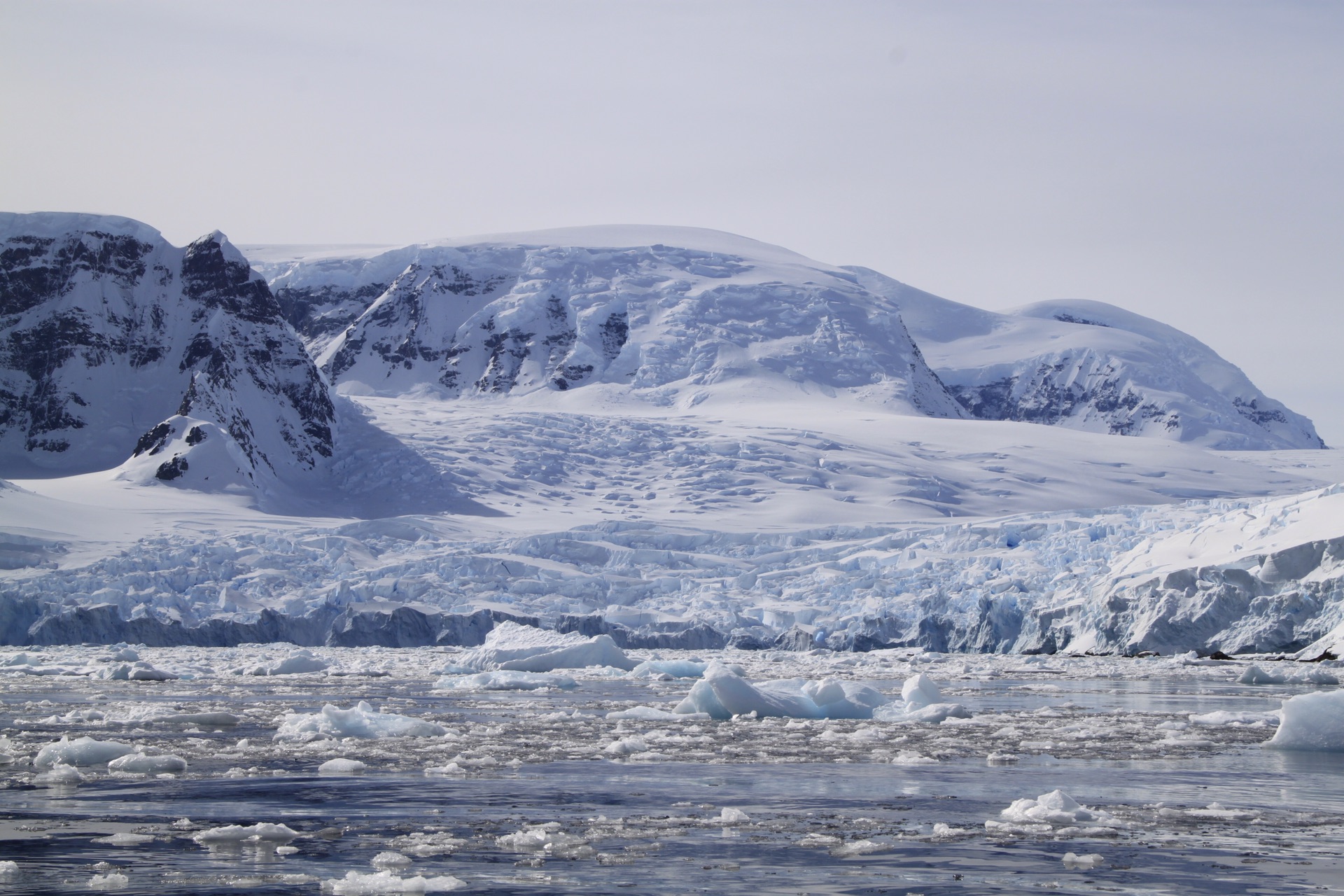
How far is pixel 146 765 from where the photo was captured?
11242 mm

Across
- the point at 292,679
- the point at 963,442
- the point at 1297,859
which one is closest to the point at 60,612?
the point at 292,679

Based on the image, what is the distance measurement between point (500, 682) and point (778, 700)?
337 inches

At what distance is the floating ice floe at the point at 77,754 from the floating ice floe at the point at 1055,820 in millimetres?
7891

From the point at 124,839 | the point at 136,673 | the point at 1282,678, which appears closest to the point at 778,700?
the point at 124,839

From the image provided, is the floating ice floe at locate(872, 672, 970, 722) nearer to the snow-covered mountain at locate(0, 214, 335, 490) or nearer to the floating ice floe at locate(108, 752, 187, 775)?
the floating ice floe at locate(108, 752, 187, 775)

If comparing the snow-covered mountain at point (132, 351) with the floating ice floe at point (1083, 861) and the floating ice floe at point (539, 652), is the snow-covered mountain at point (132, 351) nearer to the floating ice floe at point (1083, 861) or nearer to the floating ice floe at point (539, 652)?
the floating ice floe at point (539, 652)

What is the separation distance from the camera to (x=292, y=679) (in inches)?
1021

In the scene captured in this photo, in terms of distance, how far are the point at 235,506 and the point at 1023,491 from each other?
118 ft

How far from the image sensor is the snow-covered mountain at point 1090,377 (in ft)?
364

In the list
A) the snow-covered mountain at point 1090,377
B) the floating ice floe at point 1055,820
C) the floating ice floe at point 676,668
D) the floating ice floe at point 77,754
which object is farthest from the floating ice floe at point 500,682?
the snow-covered mountain at point 1090,377

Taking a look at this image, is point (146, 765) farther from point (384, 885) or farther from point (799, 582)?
point (799, 582)

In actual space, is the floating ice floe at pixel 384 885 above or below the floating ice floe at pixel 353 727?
above

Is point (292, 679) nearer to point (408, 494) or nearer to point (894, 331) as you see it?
point (408, 494)

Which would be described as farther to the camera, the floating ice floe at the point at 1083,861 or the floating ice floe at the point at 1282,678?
the floating ice floe at the point at 1282,678
